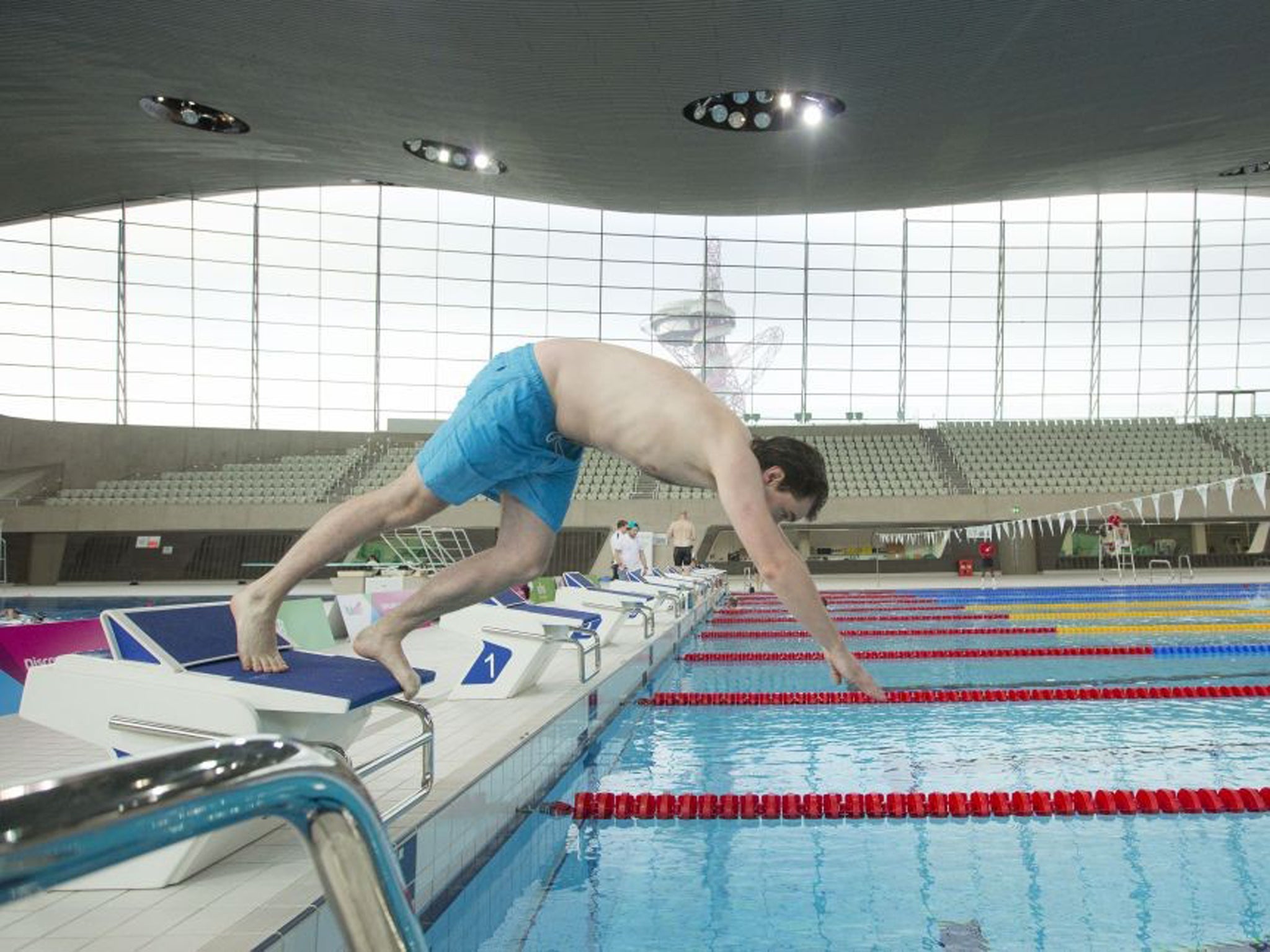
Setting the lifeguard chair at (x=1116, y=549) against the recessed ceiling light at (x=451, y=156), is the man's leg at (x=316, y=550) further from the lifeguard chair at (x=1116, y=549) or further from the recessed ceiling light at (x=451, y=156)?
the lifeguard chair at (x=1116, y=549)

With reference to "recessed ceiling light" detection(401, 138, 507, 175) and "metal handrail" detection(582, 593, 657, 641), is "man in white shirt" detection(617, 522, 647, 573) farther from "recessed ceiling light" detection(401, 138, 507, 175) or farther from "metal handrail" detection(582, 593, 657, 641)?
"recessed ceiling light" detection(401, 138, 507, 175)

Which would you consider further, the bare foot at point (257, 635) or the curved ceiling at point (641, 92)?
the curved ceiling at point (641, 92)

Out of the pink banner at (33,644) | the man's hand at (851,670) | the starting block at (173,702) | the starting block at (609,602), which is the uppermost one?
the man's hand at (851,670)

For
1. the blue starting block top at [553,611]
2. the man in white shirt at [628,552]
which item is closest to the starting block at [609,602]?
the blue starting block top at [553,611]

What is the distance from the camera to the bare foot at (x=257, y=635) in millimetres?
2922

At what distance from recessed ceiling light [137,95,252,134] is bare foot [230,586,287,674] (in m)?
14.2

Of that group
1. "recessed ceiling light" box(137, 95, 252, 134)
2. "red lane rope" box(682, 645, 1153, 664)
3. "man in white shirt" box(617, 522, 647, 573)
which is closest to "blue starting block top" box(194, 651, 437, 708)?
"red lane rope" box(682, 645, 1153, 664)

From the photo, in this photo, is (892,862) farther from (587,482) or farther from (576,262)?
(576,262)

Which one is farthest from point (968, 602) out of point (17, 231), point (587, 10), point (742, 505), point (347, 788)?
point (17, 231)

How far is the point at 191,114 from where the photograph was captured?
51.5 ft

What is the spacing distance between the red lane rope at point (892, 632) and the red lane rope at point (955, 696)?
3478 mm

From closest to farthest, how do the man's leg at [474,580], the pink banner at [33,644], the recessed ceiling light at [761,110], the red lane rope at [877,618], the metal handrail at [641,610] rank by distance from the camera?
the man's leg at [474,580] < the pink banner at [33,644] < the metal handrail at [641,610] < the red lane rope at [877,618] < the recessed ceiling light at [761,110]

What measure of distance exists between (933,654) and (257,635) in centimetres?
647

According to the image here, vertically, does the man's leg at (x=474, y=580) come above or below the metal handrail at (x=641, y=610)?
above
